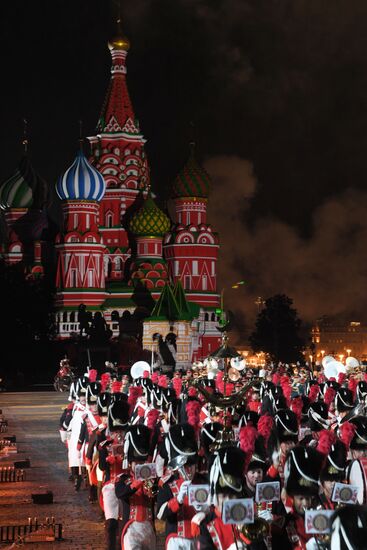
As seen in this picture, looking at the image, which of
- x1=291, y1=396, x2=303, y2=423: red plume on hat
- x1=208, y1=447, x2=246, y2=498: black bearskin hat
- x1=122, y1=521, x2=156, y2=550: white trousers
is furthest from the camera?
x1=291, y1=396, x2=303, y2=423: red plume on hat

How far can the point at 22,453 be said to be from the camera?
25.3m

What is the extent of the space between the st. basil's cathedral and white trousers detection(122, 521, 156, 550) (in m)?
62.0

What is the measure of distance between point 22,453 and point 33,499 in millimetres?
8047

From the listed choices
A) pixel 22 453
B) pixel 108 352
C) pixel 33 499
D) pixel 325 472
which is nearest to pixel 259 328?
pixel 108 352

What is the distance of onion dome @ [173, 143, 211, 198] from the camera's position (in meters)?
87.8

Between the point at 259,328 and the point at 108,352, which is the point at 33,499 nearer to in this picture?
the point at 108,352

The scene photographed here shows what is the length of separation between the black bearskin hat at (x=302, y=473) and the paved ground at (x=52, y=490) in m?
4.90

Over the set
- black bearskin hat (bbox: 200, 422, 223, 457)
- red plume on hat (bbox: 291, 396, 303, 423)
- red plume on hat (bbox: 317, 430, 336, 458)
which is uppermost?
red plume on hat (bbox: 291, 396, 303, 423)

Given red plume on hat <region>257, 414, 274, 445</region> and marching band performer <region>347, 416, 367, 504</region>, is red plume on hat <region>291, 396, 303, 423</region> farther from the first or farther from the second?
marching band performer <region>347, 416, 367, 504</region>

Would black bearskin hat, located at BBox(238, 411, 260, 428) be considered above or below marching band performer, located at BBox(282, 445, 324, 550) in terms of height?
above

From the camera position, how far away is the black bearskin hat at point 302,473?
9.16 meters

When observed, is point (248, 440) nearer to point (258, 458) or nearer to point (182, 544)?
point (258, 458)

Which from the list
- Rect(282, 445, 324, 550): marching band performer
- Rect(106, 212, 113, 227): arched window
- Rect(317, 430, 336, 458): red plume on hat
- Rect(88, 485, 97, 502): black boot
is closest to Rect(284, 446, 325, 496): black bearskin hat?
Rect(282, 445, 324, 550): marching band performer

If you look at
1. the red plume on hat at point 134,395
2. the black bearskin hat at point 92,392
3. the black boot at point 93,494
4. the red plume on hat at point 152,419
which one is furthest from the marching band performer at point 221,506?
the red plume on hat at point 134,395
